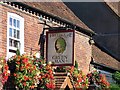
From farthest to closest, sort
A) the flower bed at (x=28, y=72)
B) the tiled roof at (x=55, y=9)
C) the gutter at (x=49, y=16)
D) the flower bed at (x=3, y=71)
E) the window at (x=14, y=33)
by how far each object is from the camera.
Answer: the tiled roof at (x=55, y=9) → the gutter at (x=49, y=16) → the window at (x=14, y=33) → the flower bed at (x=28, y=72) → the flower bed at (x=3, y=71)

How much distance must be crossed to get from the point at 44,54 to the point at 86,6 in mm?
11276

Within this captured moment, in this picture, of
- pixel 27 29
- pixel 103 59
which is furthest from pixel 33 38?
pixel 103 59

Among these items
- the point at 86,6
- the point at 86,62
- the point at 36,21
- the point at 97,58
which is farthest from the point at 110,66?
the point at 36,21

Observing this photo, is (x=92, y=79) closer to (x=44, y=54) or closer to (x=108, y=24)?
(x=44, y=54)

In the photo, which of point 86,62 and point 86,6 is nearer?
point 86,62

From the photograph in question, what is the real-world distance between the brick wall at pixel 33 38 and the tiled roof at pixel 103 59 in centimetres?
176

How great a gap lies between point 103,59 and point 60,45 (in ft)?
27.6

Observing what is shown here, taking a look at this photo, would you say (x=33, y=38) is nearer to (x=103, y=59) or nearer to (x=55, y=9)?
(x=55, y=9)

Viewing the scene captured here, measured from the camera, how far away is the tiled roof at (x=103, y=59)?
2315 cm

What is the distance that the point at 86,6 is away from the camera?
27.9m

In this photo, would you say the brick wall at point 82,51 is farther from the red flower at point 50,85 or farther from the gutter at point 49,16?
the red flower at point 50,85

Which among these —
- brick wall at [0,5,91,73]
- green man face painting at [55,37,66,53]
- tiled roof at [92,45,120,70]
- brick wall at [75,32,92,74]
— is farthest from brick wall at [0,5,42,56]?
tiled roof at [92,45,120,70]

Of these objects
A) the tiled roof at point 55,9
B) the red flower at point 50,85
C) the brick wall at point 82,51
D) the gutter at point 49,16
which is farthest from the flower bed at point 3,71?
the brick wall at point 82,51

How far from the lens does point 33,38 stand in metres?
16.6
